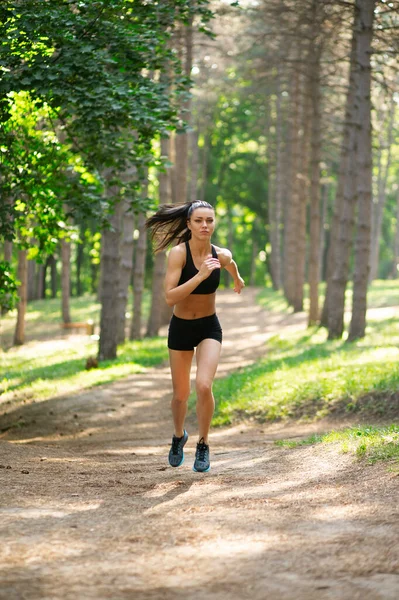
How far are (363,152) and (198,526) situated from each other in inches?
539

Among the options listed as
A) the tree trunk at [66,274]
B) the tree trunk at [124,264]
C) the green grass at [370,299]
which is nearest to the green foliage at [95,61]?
the tree trunk at [124,264]

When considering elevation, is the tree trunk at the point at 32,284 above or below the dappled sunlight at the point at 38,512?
above

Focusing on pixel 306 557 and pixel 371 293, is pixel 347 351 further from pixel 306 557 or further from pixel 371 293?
pixel 371 293

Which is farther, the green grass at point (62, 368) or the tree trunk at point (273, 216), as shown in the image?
the tree trunk at point (273, 216)

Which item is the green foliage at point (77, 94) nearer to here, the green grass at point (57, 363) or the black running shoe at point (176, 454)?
the green grass at point (57, 363)

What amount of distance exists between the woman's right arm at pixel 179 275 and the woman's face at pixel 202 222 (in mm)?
208

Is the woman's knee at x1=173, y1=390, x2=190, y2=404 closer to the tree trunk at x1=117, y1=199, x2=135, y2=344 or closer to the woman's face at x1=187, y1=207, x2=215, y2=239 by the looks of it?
the woman's face at x1=187, y1=207, x2=215, y2=239

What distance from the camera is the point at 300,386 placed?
13.3 m

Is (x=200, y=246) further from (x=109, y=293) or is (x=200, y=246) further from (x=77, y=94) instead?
(x=109, y=293)

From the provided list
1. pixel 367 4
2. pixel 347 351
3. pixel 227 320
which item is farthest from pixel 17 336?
pixel 367 4

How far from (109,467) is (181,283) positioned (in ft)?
6.91

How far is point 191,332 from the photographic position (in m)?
7.76

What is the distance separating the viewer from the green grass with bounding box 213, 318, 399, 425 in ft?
39.3

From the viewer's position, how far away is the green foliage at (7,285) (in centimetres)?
1261
